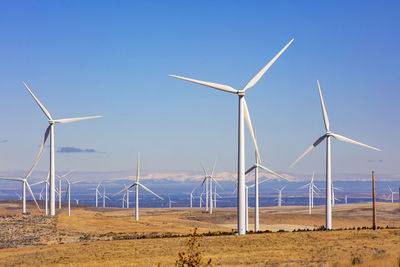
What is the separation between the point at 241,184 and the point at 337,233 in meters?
11.2

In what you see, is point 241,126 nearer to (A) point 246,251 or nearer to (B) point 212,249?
(B) point 212,249

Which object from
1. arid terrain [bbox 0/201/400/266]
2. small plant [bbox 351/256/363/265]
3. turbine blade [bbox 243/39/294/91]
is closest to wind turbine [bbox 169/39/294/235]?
turbine blade [bbox 243/39/294/91]

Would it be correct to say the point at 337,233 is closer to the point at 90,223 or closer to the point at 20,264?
the point at 20,264

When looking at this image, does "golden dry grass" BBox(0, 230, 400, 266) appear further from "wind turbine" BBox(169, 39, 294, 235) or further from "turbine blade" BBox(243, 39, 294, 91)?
"turbine blade" BBox(243, 39, 294, 91)

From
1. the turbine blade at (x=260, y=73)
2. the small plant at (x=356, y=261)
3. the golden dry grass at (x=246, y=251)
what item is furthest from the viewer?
the turbine blade at (x=260, y=73)

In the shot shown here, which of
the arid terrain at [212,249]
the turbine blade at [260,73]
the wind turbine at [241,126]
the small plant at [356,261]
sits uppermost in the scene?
the turbine blade at [260,73]

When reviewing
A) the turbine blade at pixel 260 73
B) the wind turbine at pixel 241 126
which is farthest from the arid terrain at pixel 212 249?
the turbine blade at pixel 260 73

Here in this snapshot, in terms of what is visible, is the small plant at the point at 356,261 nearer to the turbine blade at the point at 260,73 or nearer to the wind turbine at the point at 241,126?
the wind turbine at the point at 241,126

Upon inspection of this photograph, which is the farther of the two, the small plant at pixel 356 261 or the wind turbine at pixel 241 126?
the wind turbine at pixel 241 126

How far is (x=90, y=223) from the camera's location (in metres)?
79.2

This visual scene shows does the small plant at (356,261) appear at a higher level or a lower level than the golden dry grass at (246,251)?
higher

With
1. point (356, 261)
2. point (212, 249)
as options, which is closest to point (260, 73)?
point (212, 249)

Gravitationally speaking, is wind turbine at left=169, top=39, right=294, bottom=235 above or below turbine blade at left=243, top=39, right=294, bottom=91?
below

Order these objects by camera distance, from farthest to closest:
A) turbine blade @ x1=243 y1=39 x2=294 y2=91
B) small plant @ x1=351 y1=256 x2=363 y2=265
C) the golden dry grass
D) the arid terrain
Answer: turbine blade @ x1=243 y1=39 x2=294 y2=91, the arid terrain, the golden dry grass, small plant @ x1=351 y1=256 x2=363 y2=265
